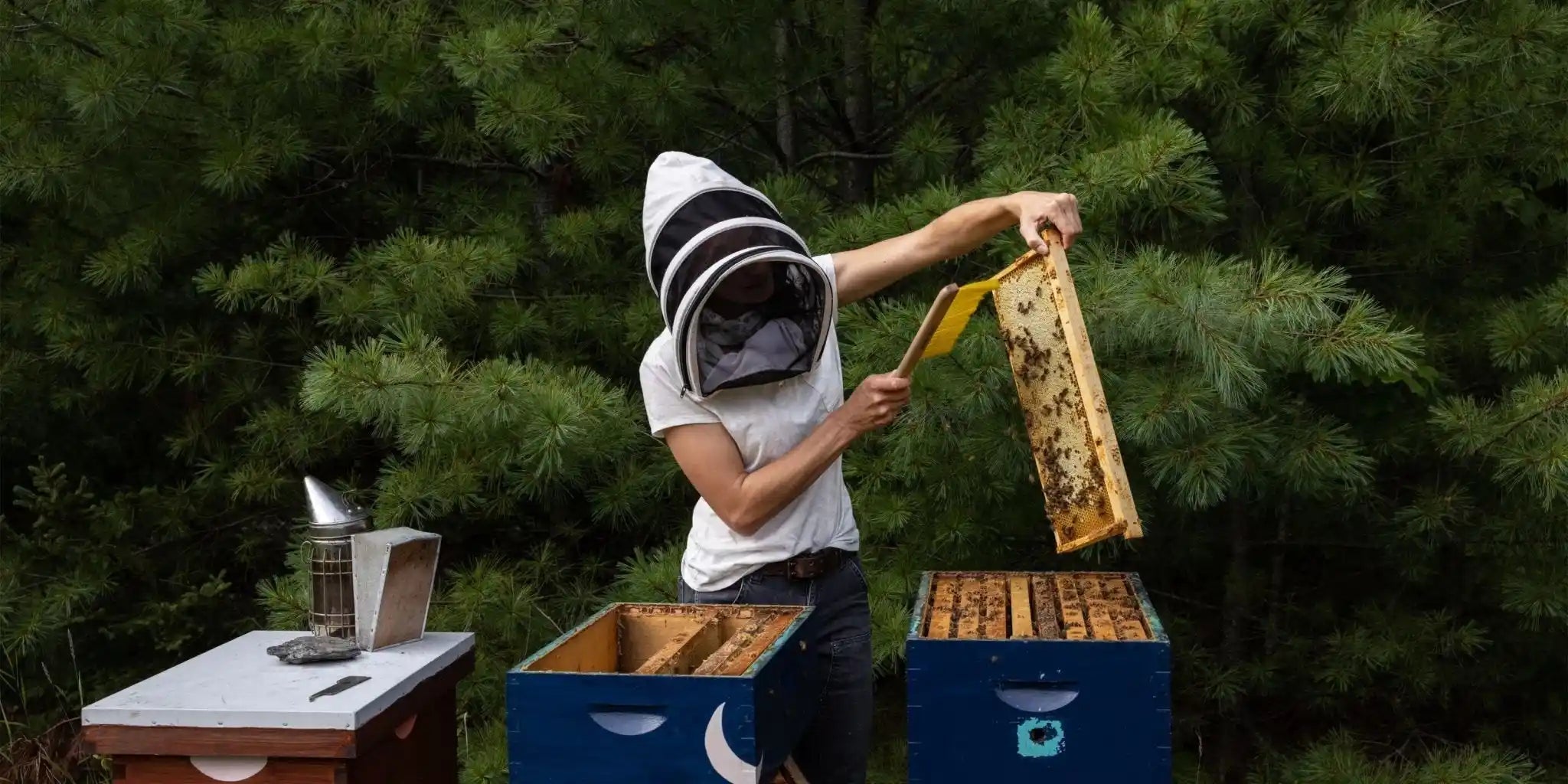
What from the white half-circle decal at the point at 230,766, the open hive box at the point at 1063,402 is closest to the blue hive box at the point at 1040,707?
the open hive box at the point at 1063,402

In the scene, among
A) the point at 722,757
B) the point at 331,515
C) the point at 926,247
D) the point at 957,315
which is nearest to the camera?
the point at 722,757

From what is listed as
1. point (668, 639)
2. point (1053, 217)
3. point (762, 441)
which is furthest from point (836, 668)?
point (1053, 217)

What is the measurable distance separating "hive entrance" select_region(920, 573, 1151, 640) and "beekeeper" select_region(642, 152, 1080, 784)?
0.22 metres

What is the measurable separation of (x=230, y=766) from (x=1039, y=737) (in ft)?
4.13

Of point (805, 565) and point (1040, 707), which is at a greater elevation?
point (805, 565)

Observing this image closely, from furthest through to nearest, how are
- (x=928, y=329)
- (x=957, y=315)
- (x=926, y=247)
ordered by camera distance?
(x=926, y=247) < (x=957, y=315) < (x=928, y=329)

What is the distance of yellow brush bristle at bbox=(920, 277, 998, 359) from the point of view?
2.27m

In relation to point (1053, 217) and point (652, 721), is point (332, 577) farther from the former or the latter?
point (1053, 217)

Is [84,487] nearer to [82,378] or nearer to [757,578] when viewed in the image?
[82,378]

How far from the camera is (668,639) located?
7.80 feet

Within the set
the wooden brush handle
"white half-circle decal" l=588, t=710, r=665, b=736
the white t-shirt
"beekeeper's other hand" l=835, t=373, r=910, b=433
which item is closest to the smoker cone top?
the white t-shirt

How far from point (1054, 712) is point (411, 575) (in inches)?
46.7

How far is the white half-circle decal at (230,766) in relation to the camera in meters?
2.04

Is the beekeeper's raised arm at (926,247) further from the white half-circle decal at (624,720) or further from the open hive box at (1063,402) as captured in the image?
the white half-circle decal at (624,720)
